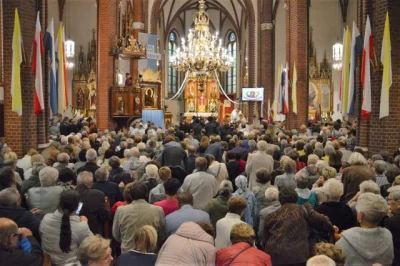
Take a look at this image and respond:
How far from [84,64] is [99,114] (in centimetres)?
1007

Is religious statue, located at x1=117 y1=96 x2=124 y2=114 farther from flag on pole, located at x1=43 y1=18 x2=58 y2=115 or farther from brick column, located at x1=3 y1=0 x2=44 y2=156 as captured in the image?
brick column, located at x1=3 y1=0 x2=44 y2=156

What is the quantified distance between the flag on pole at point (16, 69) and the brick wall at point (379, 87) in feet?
26.9

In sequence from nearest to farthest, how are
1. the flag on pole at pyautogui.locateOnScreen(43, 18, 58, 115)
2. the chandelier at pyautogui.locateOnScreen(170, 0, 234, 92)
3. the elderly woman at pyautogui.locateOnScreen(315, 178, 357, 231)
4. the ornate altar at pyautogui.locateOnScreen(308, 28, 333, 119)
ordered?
the elderly woman at pyautogui.locateOnScreen(315, 178, 357, 231) < the flag on pole at pyautogui.locateOnScreen(43, 18, 58, 115) < the chandelier at pyautogui.locateOnScreen(170, 0, 234, 92) < the ornate altar at pyautogui.locateOnScreen(308, 28, 333, 119)

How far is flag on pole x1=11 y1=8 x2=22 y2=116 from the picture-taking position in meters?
12.4

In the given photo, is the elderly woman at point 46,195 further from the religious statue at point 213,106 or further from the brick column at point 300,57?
the religious statue at point 213,106

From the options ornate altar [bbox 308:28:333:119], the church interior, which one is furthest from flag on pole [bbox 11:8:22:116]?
ornate altar [bbox 308:28:333:119]

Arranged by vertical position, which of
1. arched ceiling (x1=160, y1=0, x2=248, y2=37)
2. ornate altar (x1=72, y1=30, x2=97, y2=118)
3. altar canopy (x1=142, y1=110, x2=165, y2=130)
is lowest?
altar canopy (x1=142, y1=110, x2=165, y2=130)

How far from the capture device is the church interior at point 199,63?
43.0 ft

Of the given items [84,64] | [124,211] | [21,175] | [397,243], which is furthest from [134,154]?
[84,64]

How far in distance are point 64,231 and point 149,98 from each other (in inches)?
907

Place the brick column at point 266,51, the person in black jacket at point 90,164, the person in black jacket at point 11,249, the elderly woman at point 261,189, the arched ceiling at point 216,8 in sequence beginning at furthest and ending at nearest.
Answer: the arched ceiling at point 216,8 < the brick column at point 266,51 < the person in black jacket at point 90,164 < the elderly woman at point 261,189 < the person in black jacket at point 11,249

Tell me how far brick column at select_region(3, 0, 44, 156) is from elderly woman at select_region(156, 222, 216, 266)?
9.43 m

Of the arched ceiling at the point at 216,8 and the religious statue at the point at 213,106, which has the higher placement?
the arched ceiling at the point at 216,8

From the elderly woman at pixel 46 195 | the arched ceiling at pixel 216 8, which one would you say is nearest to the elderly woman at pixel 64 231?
the elderly woman at pixel 46 195
